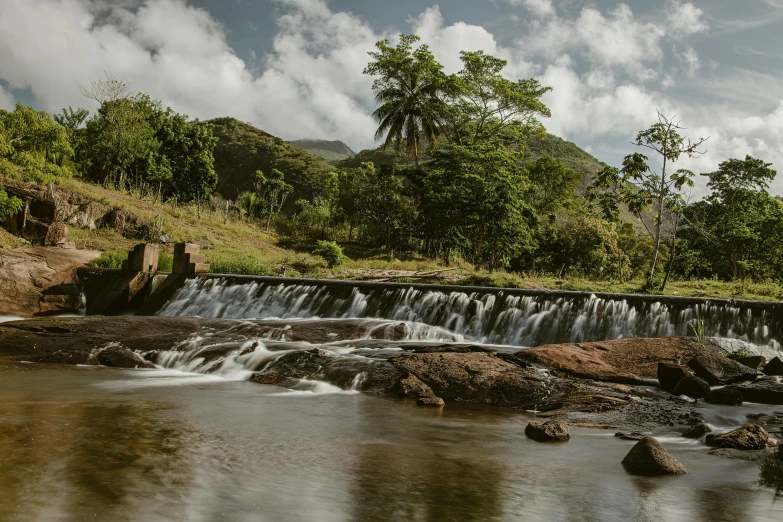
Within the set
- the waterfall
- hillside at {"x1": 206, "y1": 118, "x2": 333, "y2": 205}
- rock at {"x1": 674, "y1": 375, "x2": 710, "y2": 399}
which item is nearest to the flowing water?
rock at {"x1": 674, "y1": 375, "x2": 710, "y2": 399}

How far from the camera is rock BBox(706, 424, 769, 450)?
5848mm

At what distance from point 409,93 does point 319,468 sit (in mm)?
37438

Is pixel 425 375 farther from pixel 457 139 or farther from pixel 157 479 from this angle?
pixel 457 139

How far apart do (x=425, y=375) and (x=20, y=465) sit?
5.31m

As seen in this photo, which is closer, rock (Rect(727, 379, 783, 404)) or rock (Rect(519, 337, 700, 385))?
rock (Rect(727, 379, 783, 404))

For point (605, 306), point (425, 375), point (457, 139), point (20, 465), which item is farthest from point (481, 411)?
point (457, 139)

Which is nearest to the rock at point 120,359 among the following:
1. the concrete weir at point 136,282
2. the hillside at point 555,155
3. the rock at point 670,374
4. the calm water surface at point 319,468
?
the calm water surface at point 319,468

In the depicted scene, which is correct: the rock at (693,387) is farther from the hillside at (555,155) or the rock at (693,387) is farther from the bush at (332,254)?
the hillside at (555,155)

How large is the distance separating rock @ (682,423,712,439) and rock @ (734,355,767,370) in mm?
4173

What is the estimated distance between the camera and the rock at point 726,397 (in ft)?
25.5

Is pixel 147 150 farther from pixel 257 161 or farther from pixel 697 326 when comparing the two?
pixel 257 161

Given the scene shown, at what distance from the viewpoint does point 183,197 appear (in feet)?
155

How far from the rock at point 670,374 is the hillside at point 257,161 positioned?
72.5 metres

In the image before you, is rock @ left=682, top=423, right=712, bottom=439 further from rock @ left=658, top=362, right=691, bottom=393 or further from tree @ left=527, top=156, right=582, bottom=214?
tree @ left=527, top=156, right=582, bottom=214
